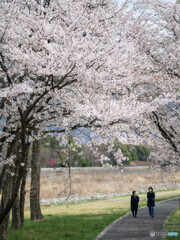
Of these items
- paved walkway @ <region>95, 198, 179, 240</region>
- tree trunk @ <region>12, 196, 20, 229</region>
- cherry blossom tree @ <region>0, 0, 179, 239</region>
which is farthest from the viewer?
tree trunk @ <region>12, 196, 20, 229</region>

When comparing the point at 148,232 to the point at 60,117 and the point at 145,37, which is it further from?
the point at 145,37

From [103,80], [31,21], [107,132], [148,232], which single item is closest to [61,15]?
[31,21]

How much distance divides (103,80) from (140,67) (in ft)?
10.8

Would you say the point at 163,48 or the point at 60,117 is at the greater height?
the point at 163,48

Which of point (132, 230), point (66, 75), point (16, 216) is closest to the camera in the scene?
point (66, 75)

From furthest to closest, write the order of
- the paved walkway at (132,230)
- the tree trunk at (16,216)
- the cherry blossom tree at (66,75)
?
the tree trunk at (16,216)
the paved walkway at (132,230)
the cherry blossom tree at (66,75)

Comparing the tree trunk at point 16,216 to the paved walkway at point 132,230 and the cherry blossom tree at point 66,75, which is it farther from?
the paved walkway at point 132,230

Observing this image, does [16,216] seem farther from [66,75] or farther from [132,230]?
[66,75]

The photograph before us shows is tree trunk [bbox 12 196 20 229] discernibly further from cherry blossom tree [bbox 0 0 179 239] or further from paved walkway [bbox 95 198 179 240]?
paved walkway [bbox 95 198 179 240]

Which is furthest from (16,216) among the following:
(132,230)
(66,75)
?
(66,75)

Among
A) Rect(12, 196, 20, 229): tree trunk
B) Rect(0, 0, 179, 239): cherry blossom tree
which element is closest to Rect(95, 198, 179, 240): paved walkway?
Rect(0, 0, 179, 239): cherry blossom tree

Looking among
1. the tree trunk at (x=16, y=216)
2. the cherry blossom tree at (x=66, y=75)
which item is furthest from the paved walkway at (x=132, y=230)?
the tree trunk at (x=16, y=216)

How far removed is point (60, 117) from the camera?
8117 millimetres

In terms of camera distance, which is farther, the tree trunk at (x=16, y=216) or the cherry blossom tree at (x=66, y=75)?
the tree trunk at (x=16, y=216)
